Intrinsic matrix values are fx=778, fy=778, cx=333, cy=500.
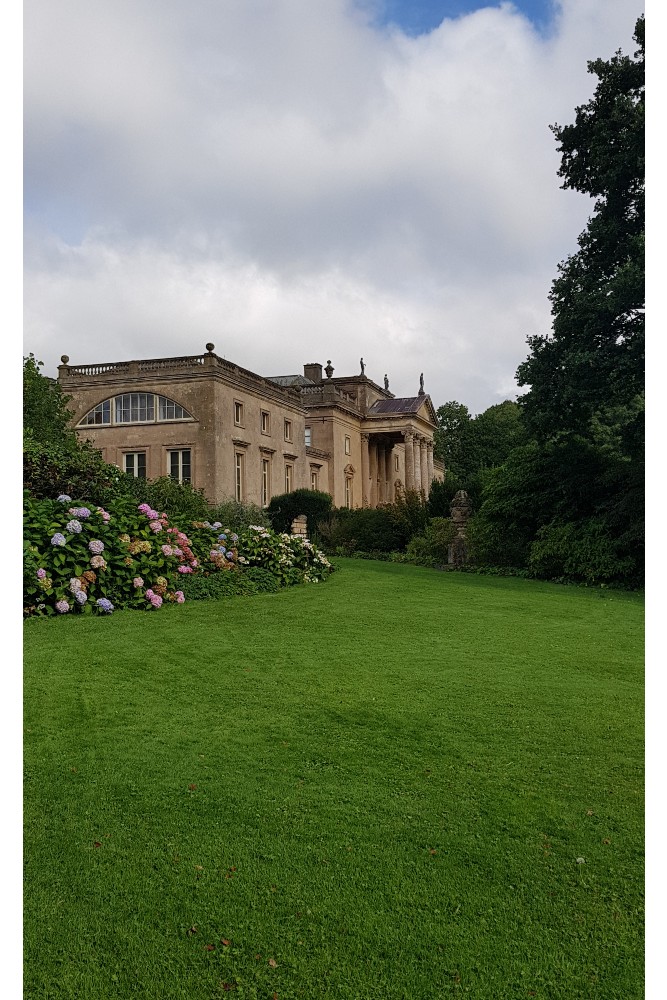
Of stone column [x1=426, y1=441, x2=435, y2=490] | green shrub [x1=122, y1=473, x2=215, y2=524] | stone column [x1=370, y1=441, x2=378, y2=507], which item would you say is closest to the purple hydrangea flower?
green shrub [x1=122, y1=473, x2=215, y2=524]

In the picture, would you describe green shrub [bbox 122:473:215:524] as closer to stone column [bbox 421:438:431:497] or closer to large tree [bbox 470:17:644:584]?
large tree [bbox 470:17:644:584]

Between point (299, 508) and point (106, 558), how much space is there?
808 inches

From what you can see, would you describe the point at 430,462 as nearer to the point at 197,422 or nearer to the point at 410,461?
the point at 410,461

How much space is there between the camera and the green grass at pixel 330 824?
2648 millimetres

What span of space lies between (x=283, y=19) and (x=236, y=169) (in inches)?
25.6

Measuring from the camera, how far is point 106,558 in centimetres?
1005

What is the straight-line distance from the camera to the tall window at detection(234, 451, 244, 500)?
101 feet

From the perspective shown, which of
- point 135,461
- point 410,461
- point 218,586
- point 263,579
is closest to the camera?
point 218,586

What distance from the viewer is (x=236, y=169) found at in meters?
3.47

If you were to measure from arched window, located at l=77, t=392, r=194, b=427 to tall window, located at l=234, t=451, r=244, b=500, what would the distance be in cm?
273

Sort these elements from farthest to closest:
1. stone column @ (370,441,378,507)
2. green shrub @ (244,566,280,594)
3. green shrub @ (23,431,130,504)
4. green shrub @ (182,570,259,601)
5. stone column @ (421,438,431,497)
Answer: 1. stone column @ (421,438,431,497)
2. stone column @ (370,441,378,507)
3. green shrub @ (244,566,280,594)
4. green shrub @ (23,431,130,504)
5. green shrub @ (182,570,259,601)

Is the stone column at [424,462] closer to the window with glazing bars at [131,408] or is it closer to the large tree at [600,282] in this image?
the window with glazing bars at [131,408]

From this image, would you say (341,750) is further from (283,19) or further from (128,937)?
(283,19)

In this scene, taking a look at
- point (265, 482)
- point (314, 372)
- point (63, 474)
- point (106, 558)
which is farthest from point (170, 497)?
point (314, 372)
